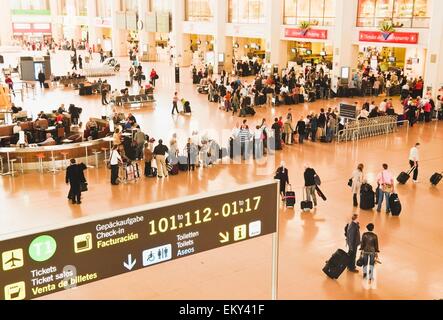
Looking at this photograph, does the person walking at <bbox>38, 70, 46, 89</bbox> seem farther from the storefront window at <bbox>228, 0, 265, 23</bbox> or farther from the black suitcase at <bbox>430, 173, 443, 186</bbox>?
the black suitcase at <bbox>430, 173, 443, 186</bbox>

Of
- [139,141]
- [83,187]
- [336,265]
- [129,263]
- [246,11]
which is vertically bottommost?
[336,265]

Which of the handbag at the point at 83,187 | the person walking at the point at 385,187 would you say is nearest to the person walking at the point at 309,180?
the person walking at the point at 385,187

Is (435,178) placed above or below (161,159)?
below

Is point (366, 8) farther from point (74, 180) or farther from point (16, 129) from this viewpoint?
point (74, 180)

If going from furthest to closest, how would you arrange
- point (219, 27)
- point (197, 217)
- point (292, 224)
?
point (219, 27) → point (292, 224) → point (197, 217)

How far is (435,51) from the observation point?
91.4 ft

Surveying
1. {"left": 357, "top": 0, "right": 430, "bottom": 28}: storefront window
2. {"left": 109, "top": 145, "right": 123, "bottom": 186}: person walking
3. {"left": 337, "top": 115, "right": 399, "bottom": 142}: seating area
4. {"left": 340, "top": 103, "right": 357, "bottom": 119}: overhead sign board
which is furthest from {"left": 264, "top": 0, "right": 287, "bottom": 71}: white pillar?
{"left": 109, "top": 145, "right": 123, "bottom": 186}: person walking

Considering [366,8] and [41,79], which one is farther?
[41,79]

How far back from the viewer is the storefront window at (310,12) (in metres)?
36.9

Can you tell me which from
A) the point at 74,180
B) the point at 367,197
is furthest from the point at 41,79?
the point at 367,197

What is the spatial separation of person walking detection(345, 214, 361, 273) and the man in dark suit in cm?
718

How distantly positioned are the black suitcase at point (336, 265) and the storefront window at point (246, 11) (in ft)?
114

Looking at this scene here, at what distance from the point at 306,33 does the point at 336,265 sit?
2955cm

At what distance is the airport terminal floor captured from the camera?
9.84 m
